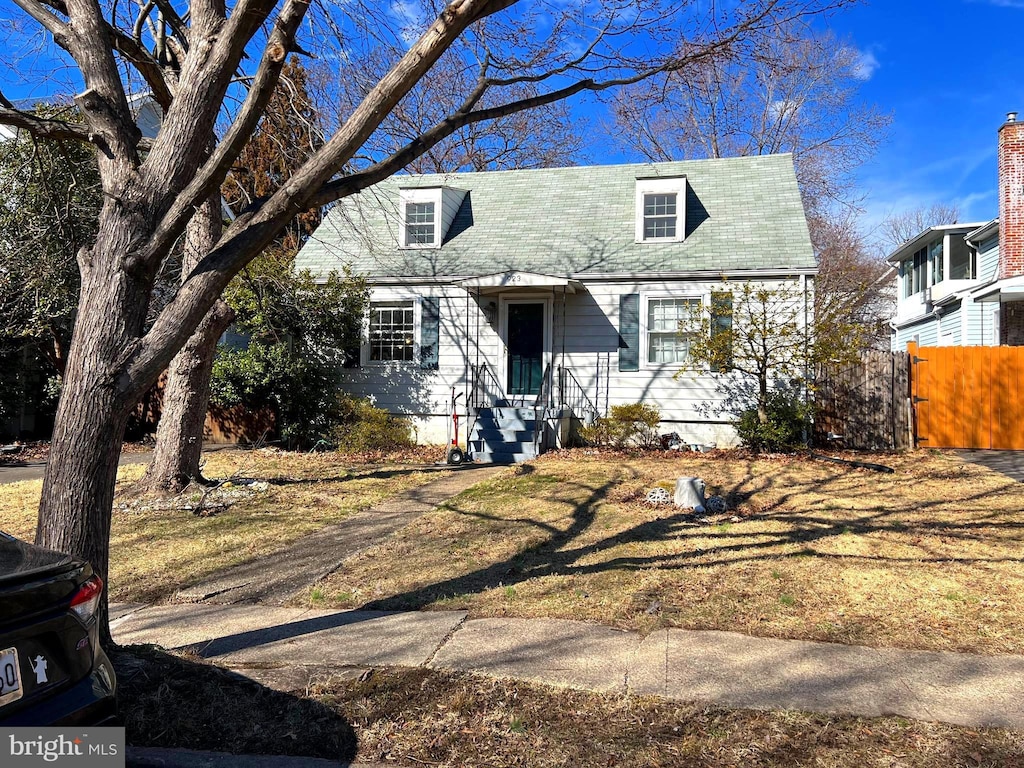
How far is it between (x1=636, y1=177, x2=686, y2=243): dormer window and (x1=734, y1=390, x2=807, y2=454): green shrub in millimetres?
3995

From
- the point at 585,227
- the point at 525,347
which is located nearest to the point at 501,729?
the point at 525,347

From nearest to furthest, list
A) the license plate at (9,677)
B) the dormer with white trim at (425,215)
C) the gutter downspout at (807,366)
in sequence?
the license plate at (9,677)
the gutter downspout at (807,366)
the dormer with white trim at (425,215)

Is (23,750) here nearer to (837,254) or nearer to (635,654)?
(635,654)

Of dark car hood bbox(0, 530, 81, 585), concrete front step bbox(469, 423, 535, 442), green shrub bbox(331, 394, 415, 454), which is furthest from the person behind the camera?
green shrub bbox(331, 394, 415, 454)

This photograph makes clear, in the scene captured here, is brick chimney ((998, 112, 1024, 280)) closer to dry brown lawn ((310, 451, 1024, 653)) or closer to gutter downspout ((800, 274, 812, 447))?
gutter downspout ((800, 274, 812, 447))

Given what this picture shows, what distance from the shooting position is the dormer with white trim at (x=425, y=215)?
15812 mm

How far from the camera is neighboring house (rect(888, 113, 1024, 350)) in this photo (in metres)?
18.3

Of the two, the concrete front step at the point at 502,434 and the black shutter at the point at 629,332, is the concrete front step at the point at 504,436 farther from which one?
the black shutter at the point at 629,332

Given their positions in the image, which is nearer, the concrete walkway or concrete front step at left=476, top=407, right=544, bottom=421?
the concrete walkway

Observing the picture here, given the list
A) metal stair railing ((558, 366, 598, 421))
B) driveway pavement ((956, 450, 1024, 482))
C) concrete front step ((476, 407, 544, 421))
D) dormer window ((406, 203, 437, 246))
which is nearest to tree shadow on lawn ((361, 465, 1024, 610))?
driveway pavement ((956, 450, 1024, 482))

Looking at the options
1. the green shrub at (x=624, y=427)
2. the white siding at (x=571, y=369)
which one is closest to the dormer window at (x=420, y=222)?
the white siding at (x=571, y=369)

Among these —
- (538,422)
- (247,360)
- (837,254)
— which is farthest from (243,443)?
(837,254)

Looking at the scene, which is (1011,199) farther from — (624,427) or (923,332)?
(624,427)

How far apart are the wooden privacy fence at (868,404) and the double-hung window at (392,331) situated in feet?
27.8
